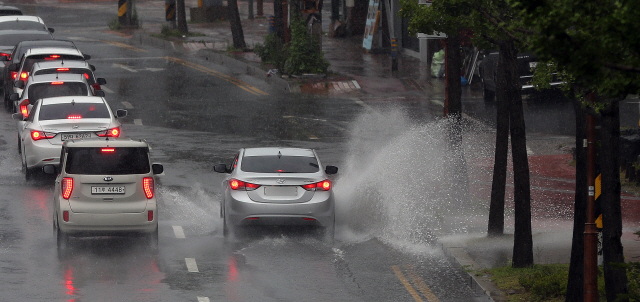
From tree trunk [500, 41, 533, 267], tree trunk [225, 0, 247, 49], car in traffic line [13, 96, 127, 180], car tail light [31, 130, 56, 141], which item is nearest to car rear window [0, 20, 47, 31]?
tree trunk [225, 0, 247, 49]

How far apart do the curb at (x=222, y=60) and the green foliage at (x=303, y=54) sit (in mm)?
644

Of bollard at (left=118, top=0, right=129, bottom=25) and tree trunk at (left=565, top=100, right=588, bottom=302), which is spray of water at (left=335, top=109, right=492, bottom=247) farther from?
bollard at (left=118, top=0, right=129, bottom=25)

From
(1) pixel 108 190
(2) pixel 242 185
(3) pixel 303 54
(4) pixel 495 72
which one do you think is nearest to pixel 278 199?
(2) pixel 242 185

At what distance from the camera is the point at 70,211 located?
1423cm

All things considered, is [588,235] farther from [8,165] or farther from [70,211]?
[8,165]

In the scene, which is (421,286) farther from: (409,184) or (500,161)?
(409,184)

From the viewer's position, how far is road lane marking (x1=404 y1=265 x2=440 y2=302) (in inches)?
485

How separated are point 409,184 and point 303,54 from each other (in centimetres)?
1331

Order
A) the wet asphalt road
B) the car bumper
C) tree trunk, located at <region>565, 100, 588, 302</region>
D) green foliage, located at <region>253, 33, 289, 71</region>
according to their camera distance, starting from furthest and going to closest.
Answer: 1. green foliage, located at <region>253, 33, 289, 71</region>
2. the car bumper
3. the wet asphalt road
4. tree trunk, located at <region>565, 100, 588, 302</region>

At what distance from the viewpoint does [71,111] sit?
66.1ft

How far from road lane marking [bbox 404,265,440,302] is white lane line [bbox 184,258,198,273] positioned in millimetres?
2786

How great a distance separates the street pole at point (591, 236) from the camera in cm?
1052

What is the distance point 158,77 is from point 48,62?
867 cm

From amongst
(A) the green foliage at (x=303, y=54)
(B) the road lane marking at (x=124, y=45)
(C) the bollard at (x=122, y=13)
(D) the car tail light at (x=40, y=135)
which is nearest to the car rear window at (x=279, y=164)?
(D) the car tail light at (x=40, y=135)
